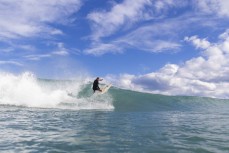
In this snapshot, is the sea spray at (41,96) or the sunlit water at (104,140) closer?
the sunlit water at (104,140)

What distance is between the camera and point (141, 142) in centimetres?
1159

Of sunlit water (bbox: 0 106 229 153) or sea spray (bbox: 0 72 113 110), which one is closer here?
sunlit water (bbox: 0 106 229 153)

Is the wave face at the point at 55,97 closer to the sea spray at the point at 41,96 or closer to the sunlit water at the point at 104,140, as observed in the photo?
the sea spray at the point at 41,96

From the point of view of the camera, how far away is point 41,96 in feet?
106

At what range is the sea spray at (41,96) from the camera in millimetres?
30189

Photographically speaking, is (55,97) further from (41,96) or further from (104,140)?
(104,140)

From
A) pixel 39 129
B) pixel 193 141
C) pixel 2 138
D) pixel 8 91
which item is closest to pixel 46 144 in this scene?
pixel 2 138

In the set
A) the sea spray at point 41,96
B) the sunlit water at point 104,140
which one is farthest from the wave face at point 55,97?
the sunlit water at point 104,140

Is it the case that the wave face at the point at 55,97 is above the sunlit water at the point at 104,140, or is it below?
above

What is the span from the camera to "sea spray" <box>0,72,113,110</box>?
30.2 metres

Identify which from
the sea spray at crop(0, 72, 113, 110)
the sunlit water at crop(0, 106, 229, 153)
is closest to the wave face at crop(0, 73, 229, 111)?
the sea spray at crop(0, 72, 113, 110)

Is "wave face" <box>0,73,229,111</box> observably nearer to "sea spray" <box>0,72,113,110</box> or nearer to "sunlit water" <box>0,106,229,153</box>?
"sea spray" <box>0,72,113,110</box>

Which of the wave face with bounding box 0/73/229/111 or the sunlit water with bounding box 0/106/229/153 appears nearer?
the sunlit water with bounding box 0/106/229/153

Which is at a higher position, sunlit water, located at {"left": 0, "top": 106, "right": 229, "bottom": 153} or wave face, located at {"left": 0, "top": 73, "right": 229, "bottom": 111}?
wave face, located at {"left": 0, "top": 73, "right": 229, "bottom": 111}
